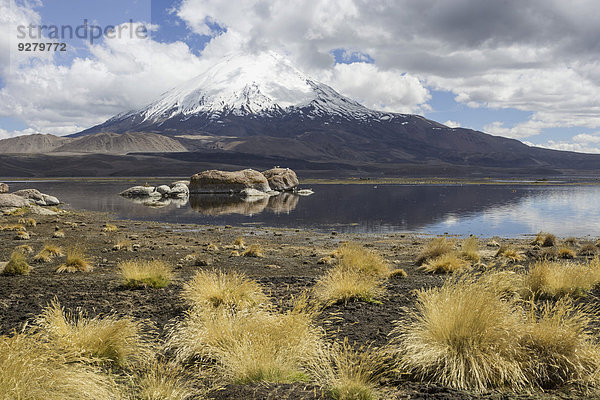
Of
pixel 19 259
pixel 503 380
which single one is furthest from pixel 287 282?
pixel 19 259

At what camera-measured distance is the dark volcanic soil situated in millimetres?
4336

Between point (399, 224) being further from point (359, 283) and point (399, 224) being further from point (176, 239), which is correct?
point (359, 283)

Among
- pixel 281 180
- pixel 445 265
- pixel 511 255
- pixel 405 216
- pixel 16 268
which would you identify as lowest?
pixel 405 216

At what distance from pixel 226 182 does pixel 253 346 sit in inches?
1998

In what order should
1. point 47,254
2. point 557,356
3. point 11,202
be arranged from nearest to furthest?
point 557,356
point 47,254
point 11,202

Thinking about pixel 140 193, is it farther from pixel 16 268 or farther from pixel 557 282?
pixel 557 282

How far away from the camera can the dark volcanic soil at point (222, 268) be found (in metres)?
4.34

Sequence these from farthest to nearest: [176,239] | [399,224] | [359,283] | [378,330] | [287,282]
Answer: [399,224]
[176,239]
[287,282]
[359,283]
[378,330]

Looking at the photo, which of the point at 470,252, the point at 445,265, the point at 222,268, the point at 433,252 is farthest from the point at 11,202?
the point at 445,265

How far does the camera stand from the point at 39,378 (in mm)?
3422

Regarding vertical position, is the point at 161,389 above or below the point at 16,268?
above

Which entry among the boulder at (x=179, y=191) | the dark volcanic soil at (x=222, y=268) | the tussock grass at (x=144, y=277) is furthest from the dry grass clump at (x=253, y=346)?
the boulder at (x=179, y=191)

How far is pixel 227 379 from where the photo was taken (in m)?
4.42

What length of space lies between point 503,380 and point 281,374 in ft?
7.11
